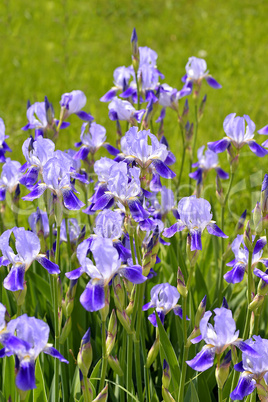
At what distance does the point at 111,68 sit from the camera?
7.18 metres

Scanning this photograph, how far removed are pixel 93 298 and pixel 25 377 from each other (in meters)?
0.29

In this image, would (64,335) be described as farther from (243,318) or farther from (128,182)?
(243,318)

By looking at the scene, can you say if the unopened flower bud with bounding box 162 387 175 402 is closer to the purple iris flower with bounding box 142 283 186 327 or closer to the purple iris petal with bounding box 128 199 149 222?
the purple iris flower with bounding box 142 283 186 327

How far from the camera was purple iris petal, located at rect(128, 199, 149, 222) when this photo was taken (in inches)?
67.6

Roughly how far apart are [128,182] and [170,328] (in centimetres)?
104

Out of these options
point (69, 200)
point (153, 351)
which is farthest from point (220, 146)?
point (153, 351)

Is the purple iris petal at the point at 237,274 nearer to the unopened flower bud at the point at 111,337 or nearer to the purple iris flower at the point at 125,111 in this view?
the unopened flower bud at the point at 111,337

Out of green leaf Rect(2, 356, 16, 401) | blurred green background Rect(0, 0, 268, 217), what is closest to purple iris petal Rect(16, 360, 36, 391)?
green leaf Rect(2, 356, 16, 401)

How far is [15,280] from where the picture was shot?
157 cm

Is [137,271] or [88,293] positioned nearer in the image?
[88,293]

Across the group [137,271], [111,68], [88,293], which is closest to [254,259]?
[137,271]

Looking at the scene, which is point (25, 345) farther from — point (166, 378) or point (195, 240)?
point (195, 240)

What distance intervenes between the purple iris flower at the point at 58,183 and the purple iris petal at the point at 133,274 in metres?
0.38

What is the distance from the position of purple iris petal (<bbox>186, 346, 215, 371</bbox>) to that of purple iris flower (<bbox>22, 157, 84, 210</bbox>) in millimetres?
670
